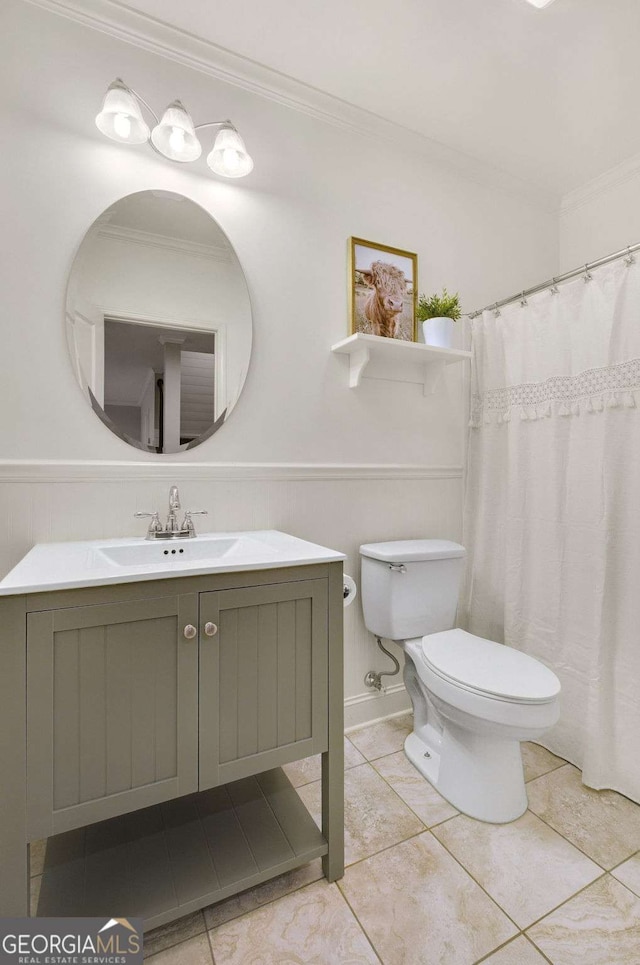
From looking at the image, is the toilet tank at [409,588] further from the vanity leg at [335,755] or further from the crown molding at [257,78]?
the crown molding at [257,78]

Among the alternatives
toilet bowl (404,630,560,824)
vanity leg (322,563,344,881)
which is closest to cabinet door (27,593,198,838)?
vanity leg (322,563,344,881)

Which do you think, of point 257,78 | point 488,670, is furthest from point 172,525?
point 257,78

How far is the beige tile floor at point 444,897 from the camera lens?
1.04 meters

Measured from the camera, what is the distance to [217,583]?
3.59 feet

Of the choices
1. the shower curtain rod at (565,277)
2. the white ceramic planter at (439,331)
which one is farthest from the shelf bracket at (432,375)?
the shower curtain rod at (565,277)

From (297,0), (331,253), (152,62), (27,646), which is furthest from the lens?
(331,253)

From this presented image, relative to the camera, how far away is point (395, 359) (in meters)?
1.99

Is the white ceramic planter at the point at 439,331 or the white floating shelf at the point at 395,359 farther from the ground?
the white ceramic planter at the point at 439,331

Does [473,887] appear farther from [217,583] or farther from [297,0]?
[297,0]

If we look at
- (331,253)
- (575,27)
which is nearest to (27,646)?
(331,253)

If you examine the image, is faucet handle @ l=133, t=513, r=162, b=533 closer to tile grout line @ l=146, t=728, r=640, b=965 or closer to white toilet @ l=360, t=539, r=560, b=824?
white toilet @ l=360, t=539, r=560, b=824

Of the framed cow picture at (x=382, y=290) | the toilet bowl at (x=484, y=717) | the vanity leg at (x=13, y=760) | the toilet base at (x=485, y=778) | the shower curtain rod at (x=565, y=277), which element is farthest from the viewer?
the framed cow picture at (x=382, y=290)

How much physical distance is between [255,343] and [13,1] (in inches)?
47.0

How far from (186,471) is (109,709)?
31.4 inches
